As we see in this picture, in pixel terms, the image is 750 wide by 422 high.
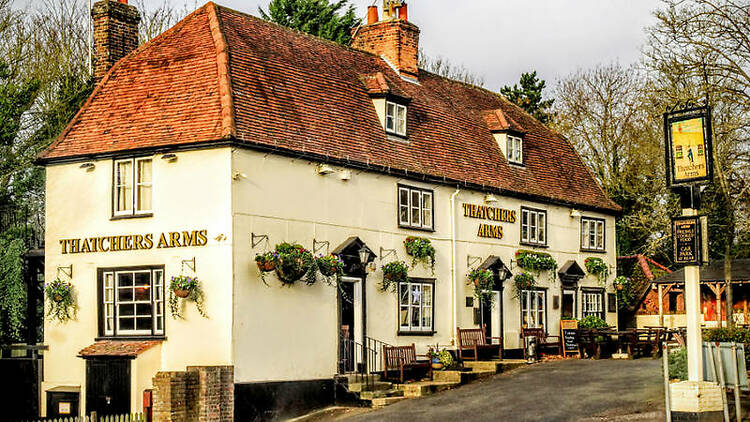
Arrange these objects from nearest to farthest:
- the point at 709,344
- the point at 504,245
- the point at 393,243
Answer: the point at 709,344 < the point at 393,243 < the point at 504,245

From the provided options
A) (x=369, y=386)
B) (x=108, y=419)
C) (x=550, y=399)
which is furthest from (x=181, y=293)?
(x=550, y=399)

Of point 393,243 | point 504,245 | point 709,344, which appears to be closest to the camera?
point 709,344

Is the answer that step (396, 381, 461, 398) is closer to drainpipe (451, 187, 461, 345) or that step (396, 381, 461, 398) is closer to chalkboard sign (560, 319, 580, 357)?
drainpipe (451, 187, 461, 345)

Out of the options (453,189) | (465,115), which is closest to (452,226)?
(453,189)

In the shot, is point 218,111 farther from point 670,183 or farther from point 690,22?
point 690,22

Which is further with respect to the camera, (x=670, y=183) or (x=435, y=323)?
(x=435, y=323)

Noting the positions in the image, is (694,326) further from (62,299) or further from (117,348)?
(62,299)

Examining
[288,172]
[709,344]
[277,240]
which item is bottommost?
[709,344]

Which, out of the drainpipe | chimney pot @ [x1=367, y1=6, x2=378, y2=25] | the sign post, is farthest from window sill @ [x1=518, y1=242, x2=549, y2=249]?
the sign post

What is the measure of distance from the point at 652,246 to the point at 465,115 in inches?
403

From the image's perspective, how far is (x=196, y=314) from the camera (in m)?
22.0

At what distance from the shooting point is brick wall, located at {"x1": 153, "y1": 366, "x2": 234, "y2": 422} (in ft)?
67.2

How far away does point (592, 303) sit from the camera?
→ 34.8 meters

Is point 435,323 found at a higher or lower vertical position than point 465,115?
lower
